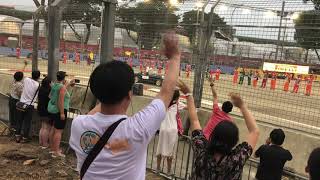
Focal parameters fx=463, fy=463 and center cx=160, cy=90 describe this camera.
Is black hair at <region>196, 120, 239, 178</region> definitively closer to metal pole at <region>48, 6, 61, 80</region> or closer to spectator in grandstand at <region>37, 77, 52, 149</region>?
metal pole at <region>48, 6, 61, 80</region>

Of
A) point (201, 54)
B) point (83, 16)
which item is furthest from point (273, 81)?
point (83, 16)

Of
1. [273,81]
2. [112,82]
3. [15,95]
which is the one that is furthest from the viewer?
[273,81]

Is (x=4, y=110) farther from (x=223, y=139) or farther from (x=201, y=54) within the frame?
(x=223, y=139)

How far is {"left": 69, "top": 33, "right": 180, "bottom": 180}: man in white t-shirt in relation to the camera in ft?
7.77

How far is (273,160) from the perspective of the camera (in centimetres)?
516

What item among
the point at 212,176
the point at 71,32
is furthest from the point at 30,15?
the point at 212,176

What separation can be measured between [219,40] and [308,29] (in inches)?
81.8

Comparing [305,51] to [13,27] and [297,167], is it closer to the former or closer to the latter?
[297,167]

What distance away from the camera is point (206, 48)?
378 inches

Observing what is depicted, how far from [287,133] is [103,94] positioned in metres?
6.43

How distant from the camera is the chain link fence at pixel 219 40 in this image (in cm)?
866

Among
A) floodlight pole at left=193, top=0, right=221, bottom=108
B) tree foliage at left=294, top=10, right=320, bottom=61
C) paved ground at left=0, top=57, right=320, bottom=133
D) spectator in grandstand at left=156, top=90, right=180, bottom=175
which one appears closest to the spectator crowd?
spectator in grandstand at left=156, top=90, right=180, bottom=175

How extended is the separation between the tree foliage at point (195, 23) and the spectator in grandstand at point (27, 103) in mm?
3251

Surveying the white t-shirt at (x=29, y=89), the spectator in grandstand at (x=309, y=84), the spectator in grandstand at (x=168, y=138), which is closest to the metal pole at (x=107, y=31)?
the spectator in grandstand at (x=168, y=138)
